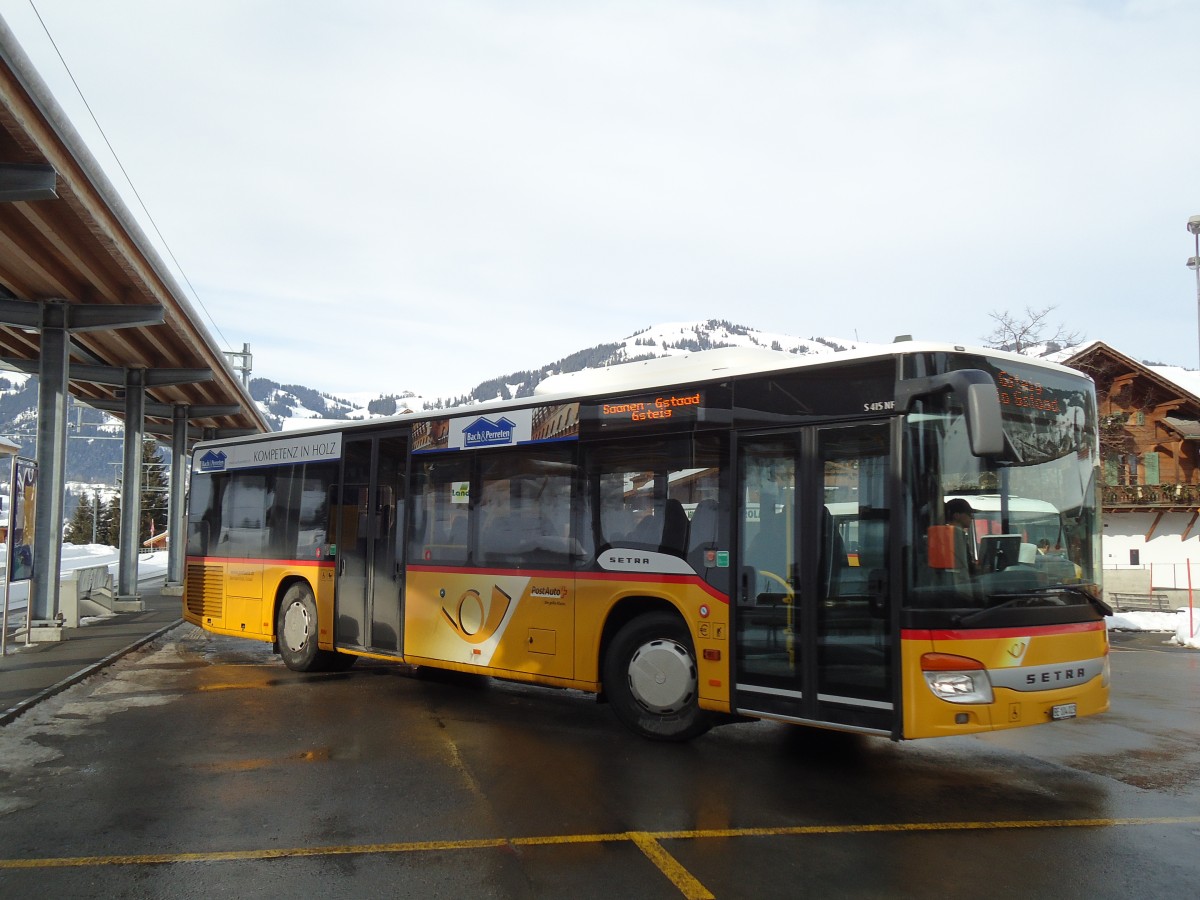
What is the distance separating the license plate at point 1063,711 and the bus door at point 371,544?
641 centimetres

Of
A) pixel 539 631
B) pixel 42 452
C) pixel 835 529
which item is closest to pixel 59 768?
pixel 539 631

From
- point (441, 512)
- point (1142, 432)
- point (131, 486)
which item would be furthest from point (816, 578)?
point (1142, 432)

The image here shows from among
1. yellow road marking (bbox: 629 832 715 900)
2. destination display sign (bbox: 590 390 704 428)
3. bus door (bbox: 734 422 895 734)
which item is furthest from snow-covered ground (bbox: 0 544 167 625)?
yellow road marking (bbox: 629 832 715 900)

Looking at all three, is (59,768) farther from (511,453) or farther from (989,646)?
(989,646)

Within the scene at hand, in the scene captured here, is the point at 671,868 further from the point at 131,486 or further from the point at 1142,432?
the point at 1142,432

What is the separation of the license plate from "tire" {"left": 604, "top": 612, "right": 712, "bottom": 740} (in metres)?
2.47

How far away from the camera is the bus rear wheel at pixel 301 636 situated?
39.0 ft

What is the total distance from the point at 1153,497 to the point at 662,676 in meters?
36.9

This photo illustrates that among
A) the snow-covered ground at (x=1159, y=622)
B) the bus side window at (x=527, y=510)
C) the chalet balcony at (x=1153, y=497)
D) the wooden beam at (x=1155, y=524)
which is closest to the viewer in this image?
the bus side window at (x=527, y=510)

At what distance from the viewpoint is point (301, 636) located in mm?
12039

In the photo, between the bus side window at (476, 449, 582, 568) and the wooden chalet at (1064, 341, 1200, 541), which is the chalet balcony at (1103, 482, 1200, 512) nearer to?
the wooden chalet at (1064, 341, 1200, 541)

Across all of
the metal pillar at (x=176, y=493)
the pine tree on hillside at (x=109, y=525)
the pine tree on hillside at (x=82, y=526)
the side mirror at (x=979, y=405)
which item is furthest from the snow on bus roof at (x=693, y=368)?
the pine tree on hillside at (x=82, y=526)

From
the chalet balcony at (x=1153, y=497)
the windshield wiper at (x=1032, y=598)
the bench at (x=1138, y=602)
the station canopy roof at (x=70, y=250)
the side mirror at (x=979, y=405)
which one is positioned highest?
the station canopy roof at (x=70, y=250)

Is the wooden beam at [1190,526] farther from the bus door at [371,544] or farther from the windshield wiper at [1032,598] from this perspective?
the bus door at [371,544]
